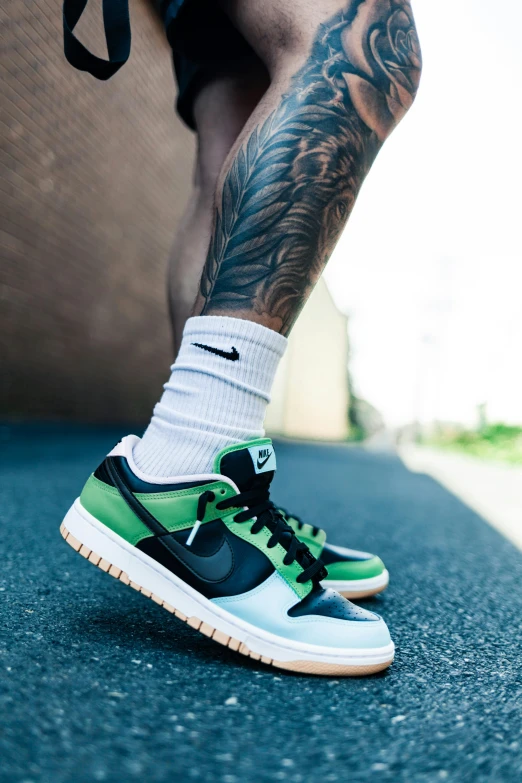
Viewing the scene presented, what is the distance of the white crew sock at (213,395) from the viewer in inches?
34.4

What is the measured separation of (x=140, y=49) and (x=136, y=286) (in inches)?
86.2

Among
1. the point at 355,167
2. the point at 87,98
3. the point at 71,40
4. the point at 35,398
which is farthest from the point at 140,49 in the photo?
the point at 355,167

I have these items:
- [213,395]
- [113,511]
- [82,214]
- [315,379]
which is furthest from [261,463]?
[315,379]

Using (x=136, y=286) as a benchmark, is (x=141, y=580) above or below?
above

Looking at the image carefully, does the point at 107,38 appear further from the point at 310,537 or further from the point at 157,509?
the point at 310,537

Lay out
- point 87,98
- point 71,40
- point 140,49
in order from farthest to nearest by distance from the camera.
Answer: point 140,49
point 87,98
point 71,40

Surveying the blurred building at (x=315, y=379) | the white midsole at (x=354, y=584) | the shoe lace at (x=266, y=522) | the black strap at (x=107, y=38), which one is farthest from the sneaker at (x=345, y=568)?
the blurred building at (x=315, y=379)

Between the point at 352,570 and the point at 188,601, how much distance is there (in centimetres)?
43

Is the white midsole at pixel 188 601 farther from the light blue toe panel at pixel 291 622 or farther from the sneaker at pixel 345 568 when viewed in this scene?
the sneaker at pixel 345 568

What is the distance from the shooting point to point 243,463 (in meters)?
0.87

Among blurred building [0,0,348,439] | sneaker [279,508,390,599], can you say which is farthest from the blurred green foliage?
sneaker [279,508,390,599]

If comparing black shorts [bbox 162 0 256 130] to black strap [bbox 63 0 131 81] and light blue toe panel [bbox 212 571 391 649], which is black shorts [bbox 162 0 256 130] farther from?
light blue toe panel [bbox 212 571 391 649]

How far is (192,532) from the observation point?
2.80 feet

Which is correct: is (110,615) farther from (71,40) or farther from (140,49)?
(140,49)
